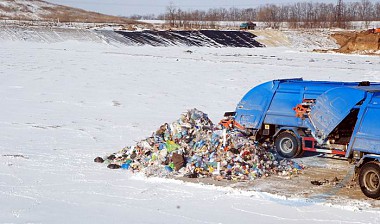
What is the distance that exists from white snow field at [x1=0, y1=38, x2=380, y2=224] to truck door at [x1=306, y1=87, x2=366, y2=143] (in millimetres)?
1926

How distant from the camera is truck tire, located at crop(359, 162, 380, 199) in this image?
9.50 metres

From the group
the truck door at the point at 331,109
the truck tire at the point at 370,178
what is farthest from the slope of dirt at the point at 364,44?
the truck tire at the point at 370,178

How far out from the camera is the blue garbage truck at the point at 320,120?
9.84 metres

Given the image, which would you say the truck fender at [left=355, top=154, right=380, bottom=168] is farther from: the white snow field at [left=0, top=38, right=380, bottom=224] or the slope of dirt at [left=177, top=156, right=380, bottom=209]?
the white snow field at [left=0, top=38, right=380, bottom=224]

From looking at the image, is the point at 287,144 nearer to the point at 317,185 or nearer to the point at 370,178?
the point at 317,185

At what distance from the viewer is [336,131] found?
37.6 feet

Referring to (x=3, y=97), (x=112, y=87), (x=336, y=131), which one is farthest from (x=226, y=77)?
(x=336, y=131)

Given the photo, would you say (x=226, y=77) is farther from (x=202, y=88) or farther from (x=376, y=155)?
(x=376, y=155)

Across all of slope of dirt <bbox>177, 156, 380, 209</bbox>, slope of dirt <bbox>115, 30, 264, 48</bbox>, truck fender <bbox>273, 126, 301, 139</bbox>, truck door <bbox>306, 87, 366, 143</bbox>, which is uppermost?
slope of dirt <bbox>115, 30, 264, 48</bbox>

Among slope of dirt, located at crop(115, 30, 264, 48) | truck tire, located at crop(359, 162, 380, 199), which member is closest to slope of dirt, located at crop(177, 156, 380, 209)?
truck tire, located at crop(359, 162, 380, 199)

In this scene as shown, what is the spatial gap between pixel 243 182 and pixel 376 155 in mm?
2371

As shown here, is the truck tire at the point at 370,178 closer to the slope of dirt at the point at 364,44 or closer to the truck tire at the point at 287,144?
the truck tire at the point at 287,144

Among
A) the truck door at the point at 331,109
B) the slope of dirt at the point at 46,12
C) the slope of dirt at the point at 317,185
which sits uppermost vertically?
the slope of dirt at the point at 46,12

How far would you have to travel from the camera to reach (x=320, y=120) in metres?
11.3
